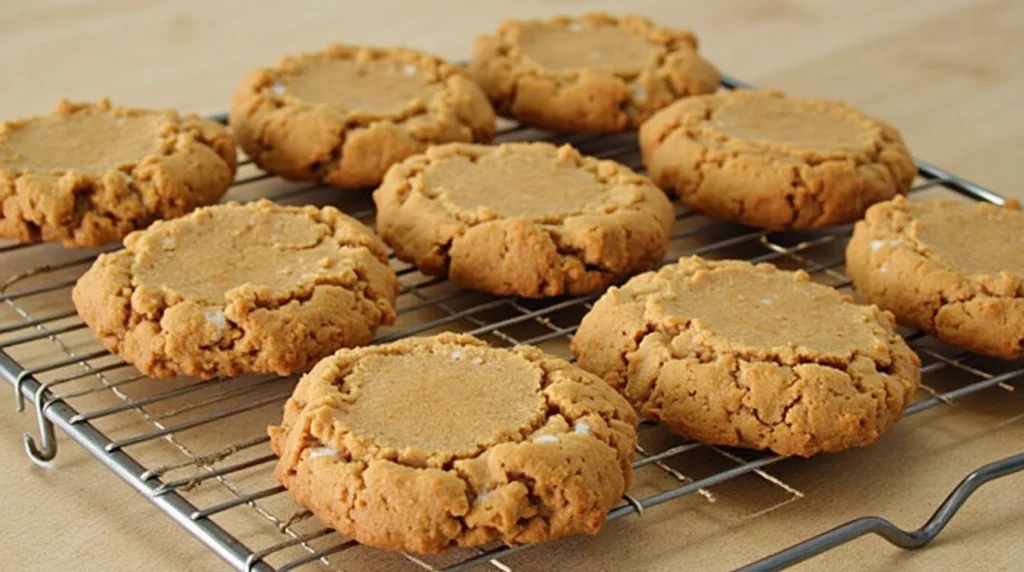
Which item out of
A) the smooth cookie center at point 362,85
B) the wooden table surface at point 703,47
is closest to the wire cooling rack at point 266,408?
the smooth cookie center at point 362,85

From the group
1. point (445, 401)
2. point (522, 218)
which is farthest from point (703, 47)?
point (445, 401)

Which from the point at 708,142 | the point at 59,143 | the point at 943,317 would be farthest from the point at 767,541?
the point at 59,143

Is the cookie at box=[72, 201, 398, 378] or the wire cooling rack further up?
the cookie at box=[72, 201, 398, 378]

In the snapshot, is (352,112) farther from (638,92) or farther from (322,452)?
(322,452)

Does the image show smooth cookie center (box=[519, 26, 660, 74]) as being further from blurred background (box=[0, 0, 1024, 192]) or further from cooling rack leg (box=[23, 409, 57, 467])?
cooling rack leg (box=[23, 409, 57, 467])

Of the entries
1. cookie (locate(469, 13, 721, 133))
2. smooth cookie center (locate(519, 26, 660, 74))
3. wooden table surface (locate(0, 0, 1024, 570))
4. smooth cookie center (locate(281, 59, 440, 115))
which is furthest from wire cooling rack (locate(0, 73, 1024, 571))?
wooden table surface (locate(0, 0, 1024, 570))

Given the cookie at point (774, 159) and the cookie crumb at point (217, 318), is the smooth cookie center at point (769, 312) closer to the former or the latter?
the cookie at point (774, 159)

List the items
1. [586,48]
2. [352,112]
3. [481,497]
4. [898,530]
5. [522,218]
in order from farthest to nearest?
1. [586,48]
2. [352,112]
3. [522,218]
4. [898,530]
5. [481,497]
